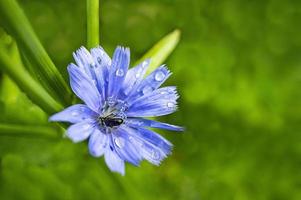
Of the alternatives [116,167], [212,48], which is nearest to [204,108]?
[212,48]

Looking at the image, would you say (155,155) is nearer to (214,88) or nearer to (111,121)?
(111,121)

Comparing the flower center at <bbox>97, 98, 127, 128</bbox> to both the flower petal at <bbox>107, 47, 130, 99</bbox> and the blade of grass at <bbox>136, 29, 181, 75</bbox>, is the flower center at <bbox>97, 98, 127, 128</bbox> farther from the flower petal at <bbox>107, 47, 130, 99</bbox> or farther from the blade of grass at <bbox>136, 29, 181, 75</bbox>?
the blade of grass at <bbox>136, 29, 181, 75</bbox>

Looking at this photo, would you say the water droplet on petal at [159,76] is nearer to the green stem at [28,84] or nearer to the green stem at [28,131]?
the green stem at [28,84]

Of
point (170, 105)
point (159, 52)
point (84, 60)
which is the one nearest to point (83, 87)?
point (84, 60)

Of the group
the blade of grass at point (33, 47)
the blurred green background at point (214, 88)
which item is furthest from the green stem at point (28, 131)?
the blurred green background at point (214, 88)

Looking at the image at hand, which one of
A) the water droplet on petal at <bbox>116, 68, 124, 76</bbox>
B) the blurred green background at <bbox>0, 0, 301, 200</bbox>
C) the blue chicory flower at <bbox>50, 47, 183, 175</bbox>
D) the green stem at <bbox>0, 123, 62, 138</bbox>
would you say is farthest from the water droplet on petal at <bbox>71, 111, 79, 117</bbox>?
the blurred green background at <bbox>0, 0, 301, 200</bbox>

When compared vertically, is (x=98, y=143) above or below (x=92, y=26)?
below

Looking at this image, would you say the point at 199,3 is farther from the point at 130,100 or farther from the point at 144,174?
the point at 130,100
